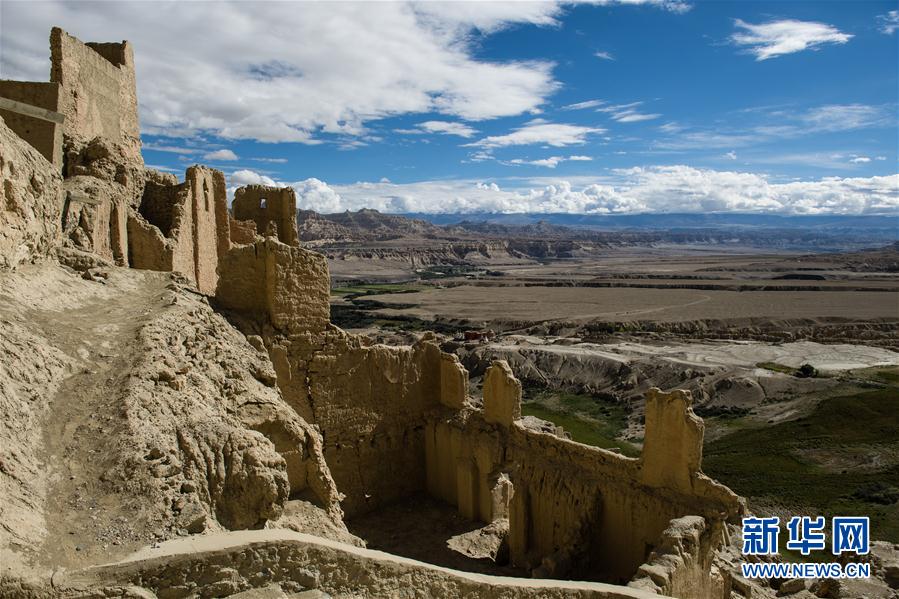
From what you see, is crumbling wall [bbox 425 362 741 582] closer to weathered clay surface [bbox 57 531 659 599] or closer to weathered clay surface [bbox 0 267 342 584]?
weathered clay surface [bbox 0 267 342 584]

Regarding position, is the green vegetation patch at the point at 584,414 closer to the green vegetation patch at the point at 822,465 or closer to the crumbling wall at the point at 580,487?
the green vegetation patch at the point at 822,465

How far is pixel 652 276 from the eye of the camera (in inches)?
5468

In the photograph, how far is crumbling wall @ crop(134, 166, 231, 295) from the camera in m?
15.2

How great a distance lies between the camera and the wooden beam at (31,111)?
525 inches

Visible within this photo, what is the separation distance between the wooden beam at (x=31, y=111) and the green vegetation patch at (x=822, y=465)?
25985 millimetres

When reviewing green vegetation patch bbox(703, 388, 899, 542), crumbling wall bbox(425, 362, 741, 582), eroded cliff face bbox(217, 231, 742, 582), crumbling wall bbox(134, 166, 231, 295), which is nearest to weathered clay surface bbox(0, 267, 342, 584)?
eroded cliff face bbox(217, 231, 742, 582)

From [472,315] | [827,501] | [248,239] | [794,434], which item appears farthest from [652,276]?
[248,239]

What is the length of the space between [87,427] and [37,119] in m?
9.92

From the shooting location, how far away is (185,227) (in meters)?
16.6

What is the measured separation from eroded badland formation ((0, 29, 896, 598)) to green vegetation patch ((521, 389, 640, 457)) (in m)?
17.6

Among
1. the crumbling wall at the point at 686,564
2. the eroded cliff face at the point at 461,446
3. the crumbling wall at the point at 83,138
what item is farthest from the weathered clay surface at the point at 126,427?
the crumbling wall at the point at 686,564

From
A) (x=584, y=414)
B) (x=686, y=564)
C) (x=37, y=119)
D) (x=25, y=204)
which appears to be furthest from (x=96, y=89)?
(x=584, y=414)

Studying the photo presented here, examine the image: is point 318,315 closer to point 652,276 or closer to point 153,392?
point 153,392

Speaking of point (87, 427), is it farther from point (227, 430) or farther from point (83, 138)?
point (83, 138)
